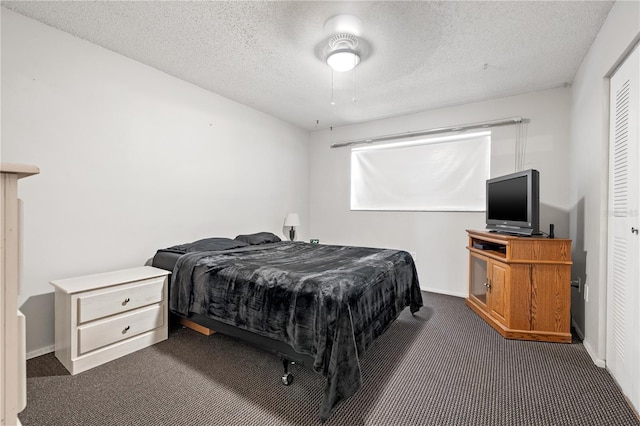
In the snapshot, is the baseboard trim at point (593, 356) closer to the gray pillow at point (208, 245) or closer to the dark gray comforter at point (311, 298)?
the dark gray comforter at point (311, 298)

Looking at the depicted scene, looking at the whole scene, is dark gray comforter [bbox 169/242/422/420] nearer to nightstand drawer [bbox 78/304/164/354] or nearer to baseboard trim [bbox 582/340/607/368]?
nightstand drawer [bbox 78/304/164/354]

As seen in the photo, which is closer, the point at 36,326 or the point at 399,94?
the point at 36,326

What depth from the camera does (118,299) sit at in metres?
2.12

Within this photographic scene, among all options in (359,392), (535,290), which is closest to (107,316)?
(359,392)

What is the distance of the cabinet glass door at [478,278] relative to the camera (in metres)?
3.15

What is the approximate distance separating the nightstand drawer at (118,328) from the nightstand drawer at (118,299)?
0.17 feet

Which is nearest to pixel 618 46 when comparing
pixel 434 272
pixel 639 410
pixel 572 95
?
pixel 572 95

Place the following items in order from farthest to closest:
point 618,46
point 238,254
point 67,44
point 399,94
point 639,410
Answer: point 399,94, point 238,254, point 67,44, point 618,46, point 639,410

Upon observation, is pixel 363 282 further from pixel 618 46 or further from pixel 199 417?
pixel 618 46

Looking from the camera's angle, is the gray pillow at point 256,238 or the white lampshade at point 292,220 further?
the white lampshade at point 292,220

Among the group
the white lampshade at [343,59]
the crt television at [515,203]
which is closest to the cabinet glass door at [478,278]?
the crt television at [515,203]

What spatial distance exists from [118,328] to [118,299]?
8.6 inches

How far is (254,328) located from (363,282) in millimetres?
800

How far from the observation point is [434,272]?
13.0 feet
